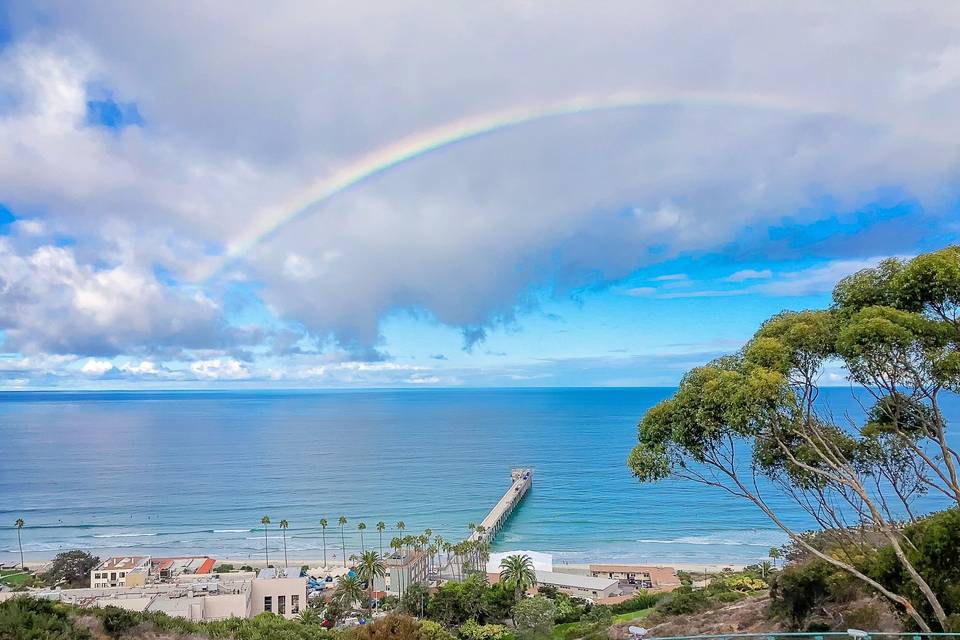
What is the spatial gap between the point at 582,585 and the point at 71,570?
31.4m

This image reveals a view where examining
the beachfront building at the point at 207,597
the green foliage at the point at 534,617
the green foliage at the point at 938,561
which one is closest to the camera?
the green foliage at the point at 938,561

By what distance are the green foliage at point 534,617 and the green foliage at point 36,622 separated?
742 inches

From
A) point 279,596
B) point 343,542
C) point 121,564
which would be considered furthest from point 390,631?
point 343,542

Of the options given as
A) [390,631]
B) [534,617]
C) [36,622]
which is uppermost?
[36,622]

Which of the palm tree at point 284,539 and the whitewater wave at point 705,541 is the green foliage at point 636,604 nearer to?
the whitewater wave at point 705,541

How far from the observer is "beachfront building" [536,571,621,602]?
34.2 m

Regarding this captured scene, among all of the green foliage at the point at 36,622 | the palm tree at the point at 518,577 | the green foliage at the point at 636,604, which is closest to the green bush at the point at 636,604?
the green foliage at the point at 636,604

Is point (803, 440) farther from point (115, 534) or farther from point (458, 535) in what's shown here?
point (115, 534)

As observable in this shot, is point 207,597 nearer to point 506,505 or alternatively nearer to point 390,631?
point 390,631

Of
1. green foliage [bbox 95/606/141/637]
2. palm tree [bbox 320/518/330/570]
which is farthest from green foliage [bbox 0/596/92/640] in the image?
palm tree [bbox 320/518/330/570]

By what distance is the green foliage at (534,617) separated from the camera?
26205mm

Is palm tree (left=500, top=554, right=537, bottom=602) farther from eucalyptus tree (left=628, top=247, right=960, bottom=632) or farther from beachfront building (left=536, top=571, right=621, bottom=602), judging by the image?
eucalyptus tree (left=628, top=247, right=960, bottom=632)

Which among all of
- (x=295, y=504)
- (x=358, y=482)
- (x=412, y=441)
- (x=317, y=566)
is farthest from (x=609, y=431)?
(x=317, y=566)

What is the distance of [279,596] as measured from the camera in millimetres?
30312
